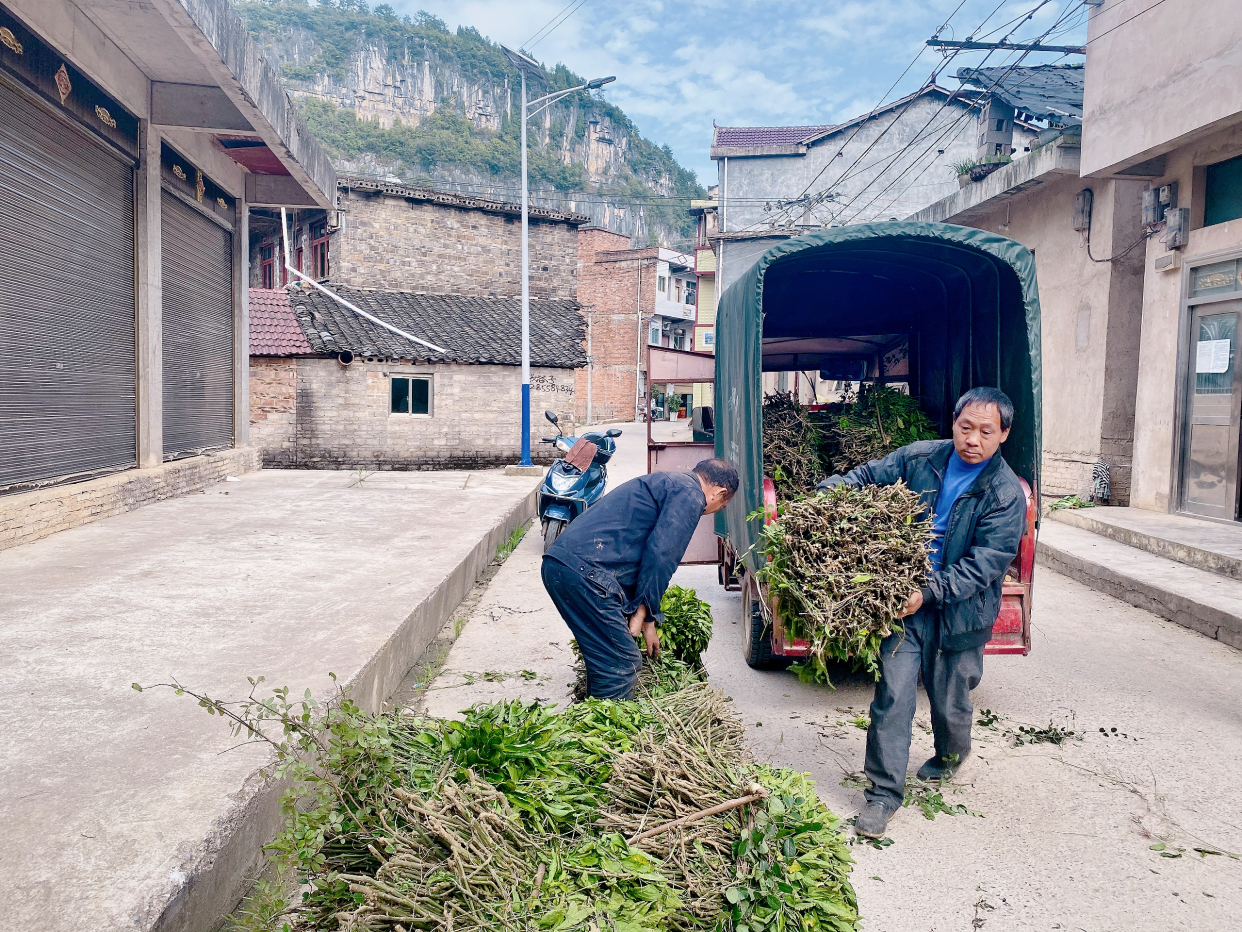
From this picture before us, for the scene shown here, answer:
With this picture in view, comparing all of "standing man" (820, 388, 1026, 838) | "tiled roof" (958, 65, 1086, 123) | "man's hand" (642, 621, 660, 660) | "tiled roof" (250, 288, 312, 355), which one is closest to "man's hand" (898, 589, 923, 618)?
"standing man" (820, 388, 1026, 838)

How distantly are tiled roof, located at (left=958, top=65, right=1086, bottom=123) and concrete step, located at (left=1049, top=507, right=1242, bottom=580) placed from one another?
23.7 ft

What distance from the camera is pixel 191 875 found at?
8.20ft

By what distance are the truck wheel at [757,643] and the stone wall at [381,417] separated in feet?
50.0

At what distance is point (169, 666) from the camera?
4.19m

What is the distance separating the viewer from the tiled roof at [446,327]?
20.1m

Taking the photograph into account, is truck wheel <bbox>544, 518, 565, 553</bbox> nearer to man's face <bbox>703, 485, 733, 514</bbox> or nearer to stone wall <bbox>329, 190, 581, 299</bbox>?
man's face <bbox>703, 485, 733, 514</bbox>

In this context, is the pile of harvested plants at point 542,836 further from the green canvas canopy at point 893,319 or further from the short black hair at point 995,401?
the green canvas canopy at point 893,319

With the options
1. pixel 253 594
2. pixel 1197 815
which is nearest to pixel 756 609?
pixel 1197 815

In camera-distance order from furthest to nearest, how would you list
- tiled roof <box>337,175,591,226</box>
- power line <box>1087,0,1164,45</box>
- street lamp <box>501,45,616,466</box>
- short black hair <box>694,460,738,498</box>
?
tiled roof <box>337,175,591,226</box> < street lamp <box>501,45,616,466</box> < power line <box>1087,0,1164,45</box> < short black hair <box>694,460,738,498</box>

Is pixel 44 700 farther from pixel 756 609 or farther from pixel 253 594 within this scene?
pixel 756 609

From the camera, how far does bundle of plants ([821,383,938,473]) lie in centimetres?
648

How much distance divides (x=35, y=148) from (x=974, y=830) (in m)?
8.36

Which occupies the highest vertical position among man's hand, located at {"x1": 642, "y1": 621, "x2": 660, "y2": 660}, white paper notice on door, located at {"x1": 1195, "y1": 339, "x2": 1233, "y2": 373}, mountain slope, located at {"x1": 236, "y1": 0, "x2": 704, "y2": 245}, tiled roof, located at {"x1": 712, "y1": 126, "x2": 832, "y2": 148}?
mountain slope, located at {"x1": 236, "y1": 0, "x2": 704, "y2": 245}

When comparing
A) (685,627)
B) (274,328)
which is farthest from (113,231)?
Answer: (274,328)
